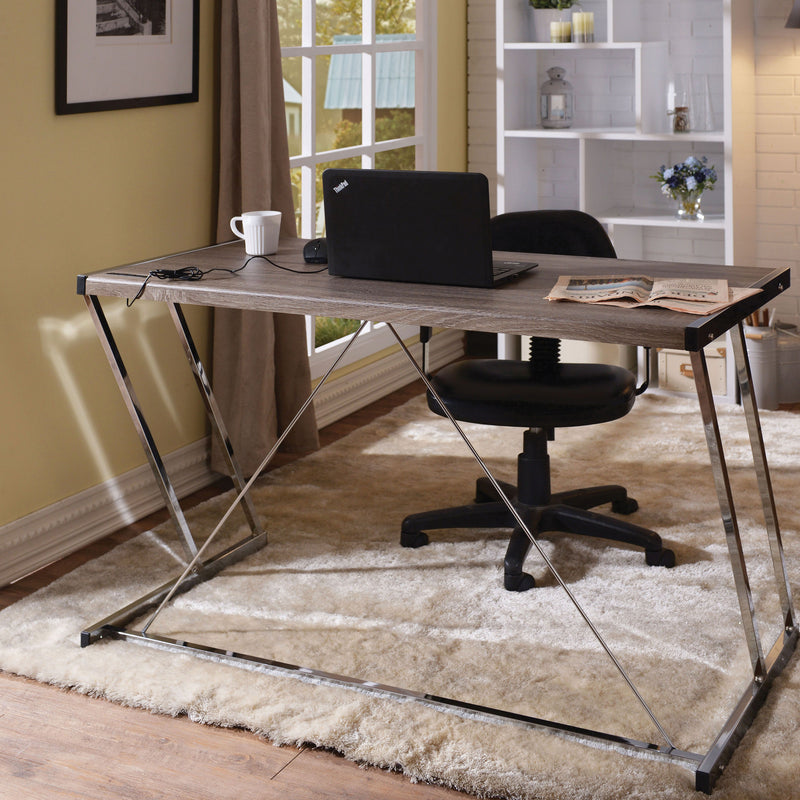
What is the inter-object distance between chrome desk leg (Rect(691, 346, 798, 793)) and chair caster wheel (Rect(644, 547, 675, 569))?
1.23 feet

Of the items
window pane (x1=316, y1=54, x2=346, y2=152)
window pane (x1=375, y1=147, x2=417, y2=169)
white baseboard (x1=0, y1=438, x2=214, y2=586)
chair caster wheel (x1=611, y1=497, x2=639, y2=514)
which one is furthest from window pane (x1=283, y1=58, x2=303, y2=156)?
chair caster wheel (x1=611, y1=497, x2=639, y2=514)

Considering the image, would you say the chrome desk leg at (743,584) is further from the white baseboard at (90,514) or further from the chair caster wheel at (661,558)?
the white baseboard at (90,514)

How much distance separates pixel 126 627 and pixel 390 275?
986 mm

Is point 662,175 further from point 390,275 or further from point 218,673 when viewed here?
point 218,673

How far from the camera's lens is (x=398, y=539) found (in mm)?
3047

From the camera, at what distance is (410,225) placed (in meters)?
2.23

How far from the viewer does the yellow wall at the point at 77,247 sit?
278 centimetres

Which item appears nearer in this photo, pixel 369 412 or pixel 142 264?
pixel 142 264

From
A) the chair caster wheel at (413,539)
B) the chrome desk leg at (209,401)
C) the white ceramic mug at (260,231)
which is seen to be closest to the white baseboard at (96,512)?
the chrome desk leg at (209,401)

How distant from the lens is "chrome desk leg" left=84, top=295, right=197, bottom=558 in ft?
8.30

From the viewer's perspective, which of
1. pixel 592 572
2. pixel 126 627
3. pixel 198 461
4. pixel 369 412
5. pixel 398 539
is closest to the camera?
pixel 126 627

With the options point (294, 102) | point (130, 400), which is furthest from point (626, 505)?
point (294, 102)

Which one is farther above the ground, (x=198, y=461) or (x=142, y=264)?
(x=142, y=264)

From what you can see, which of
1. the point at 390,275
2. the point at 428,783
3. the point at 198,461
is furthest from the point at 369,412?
the point at 428,783
